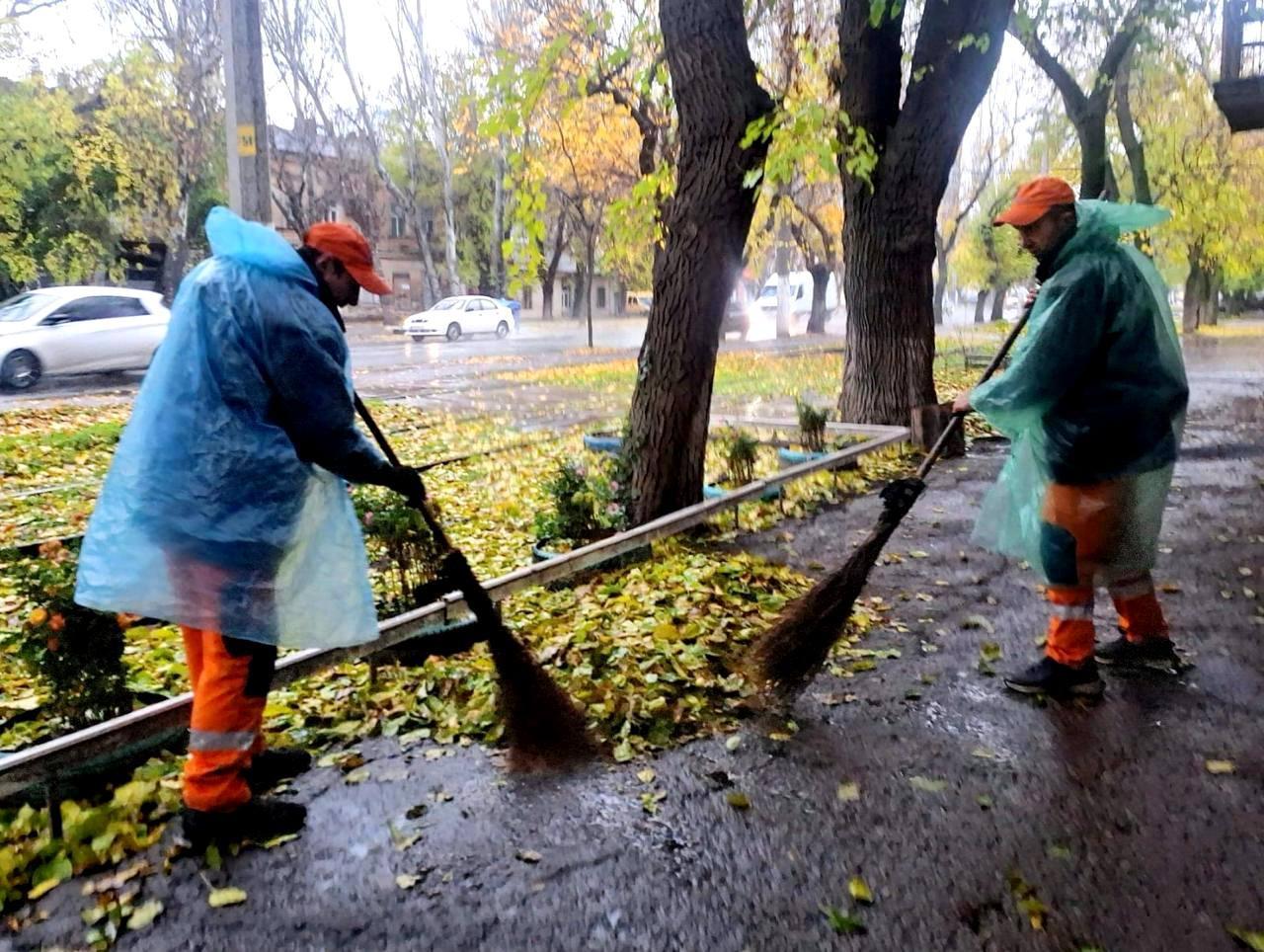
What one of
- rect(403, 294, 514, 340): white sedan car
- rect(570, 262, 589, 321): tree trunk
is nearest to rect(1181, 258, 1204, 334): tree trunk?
rect(403, 294, 514, 340): white sedan car

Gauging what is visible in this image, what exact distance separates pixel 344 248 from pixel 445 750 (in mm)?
1827

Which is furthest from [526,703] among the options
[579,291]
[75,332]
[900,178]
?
[579,291]

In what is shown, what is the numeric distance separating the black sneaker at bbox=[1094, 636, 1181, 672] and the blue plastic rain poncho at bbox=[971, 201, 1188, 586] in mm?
423

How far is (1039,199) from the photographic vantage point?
396 cm

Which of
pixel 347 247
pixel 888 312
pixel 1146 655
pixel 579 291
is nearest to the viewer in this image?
pixel 347 247

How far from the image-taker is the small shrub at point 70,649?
137 inches

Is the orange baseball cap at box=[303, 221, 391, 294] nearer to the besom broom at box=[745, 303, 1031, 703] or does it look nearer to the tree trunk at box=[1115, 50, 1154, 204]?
the besom broom at box=[745, 303, 1031, 703]

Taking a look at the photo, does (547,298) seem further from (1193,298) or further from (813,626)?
(813,626)

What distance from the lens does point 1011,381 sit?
3934 millimetres

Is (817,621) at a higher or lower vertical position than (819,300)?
lower

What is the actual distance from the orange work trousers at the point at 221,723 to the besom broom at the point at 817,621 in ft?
6.72

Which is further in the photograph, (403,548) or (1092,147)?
(1092,147)

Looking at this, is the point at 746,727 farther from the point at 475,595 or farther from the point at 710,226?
the point at 710,226

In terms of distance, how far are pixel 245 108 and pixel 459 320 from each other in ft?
86.4
